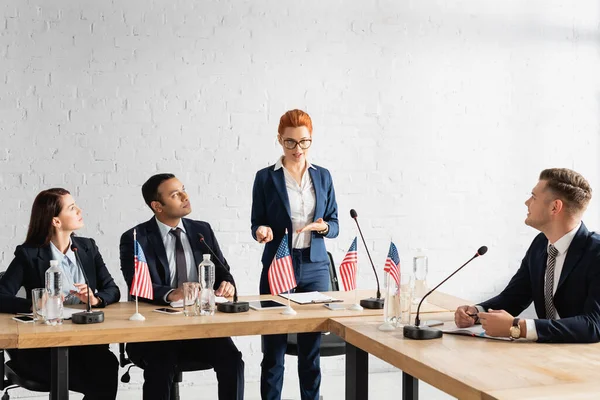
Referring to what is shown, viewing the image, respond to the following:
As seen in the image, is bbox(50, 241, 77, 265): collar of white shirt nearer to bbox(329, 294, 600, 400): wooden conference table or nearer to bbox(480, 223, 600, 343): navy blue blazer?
bbox(329, 294, 600, 400): wooden conference table

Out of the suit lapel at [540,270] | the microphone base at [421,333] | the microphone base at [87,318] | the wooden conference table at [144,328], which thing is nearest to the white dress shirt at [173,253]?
the wooden conference table at [144,328]

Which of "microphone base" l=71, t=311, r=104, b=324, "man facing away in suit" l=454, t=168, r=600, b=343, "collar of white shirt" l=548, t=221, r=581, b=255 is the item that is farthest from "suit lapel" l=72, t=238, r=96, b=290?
"collar of white shirt" l=548, t=221, r=581, b=255

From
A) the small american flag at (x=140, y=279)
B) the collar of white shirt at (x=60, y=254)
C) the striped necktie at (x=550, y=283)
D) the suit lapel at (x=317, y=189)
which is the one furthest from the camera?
the suit lapel at (x=317, y=189)

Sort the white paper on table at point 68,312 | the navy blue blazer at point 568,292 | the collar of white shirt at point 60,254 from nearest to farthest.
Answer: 1. the navy blue blazer at point 568,292
2. the white paper on table at point 68,312
3. the collar of white shirt at point 60,254

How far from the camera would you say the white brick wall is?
466 centimetres

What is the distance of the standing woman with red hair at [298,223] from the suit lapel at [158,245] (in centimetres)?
46

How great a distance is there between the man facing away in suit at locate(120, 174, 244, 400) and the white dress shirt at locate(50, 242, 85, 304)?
226mm

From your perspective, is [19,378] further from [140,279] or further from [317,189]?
[317,189]

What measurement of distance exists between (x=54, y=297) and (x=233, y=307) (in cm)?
70

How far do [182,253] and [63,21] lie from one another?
1.90 meters

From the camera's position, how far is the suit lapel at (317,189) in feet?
12.8

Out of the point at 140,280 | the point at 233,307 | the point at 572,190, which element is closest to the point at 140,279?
the point at 140,280

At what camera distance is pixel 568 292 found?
2717 millimetres

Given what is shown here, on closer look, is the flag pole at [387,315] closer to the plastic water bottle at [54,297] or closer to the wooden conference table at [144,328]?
the wooden conference table at [144,328]
